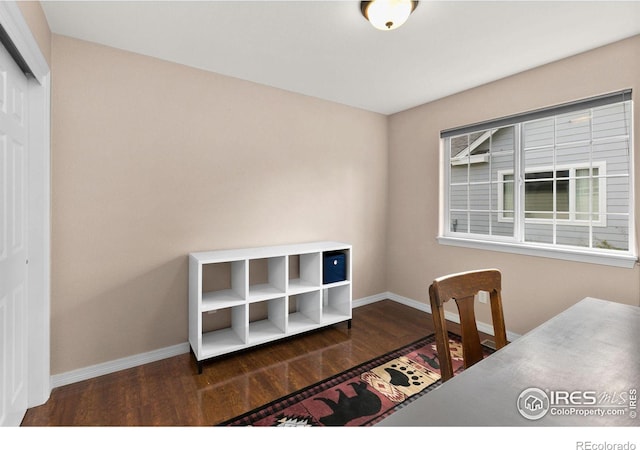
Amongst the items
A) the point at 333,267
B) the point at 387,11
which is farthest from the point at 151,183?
the point at 387,11

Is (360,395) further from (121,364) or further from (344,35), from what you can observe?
(344,35)

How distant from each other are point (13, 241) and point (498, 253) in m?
3.56

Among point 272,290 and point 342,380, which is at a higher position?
point 272,290

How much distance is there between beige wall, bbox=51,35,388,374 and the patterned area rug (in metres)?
1.19

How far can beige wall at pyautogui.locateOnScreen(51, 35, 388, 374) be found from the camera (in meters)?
2.11

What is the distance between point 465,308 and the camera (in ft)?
4.09

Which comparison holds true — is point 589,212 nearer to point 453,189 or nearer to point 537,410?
point 453,189

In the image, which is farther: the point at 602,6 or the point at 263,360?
the point at 263,360

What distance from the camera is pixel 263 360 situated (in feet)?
8.04

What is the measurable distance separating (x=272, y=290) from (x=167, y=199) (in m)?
1.17

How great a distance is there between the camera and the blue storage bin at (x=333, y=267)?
295cm

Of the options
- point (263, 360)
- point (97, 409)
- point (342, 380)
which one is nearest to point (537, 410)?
point (342, 380)

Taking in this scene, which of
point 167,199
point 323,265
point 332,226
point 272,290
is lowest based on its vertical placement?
point 272,290

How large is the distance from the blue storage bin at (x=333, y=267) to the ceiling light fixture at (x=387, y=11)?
1.93 metres
